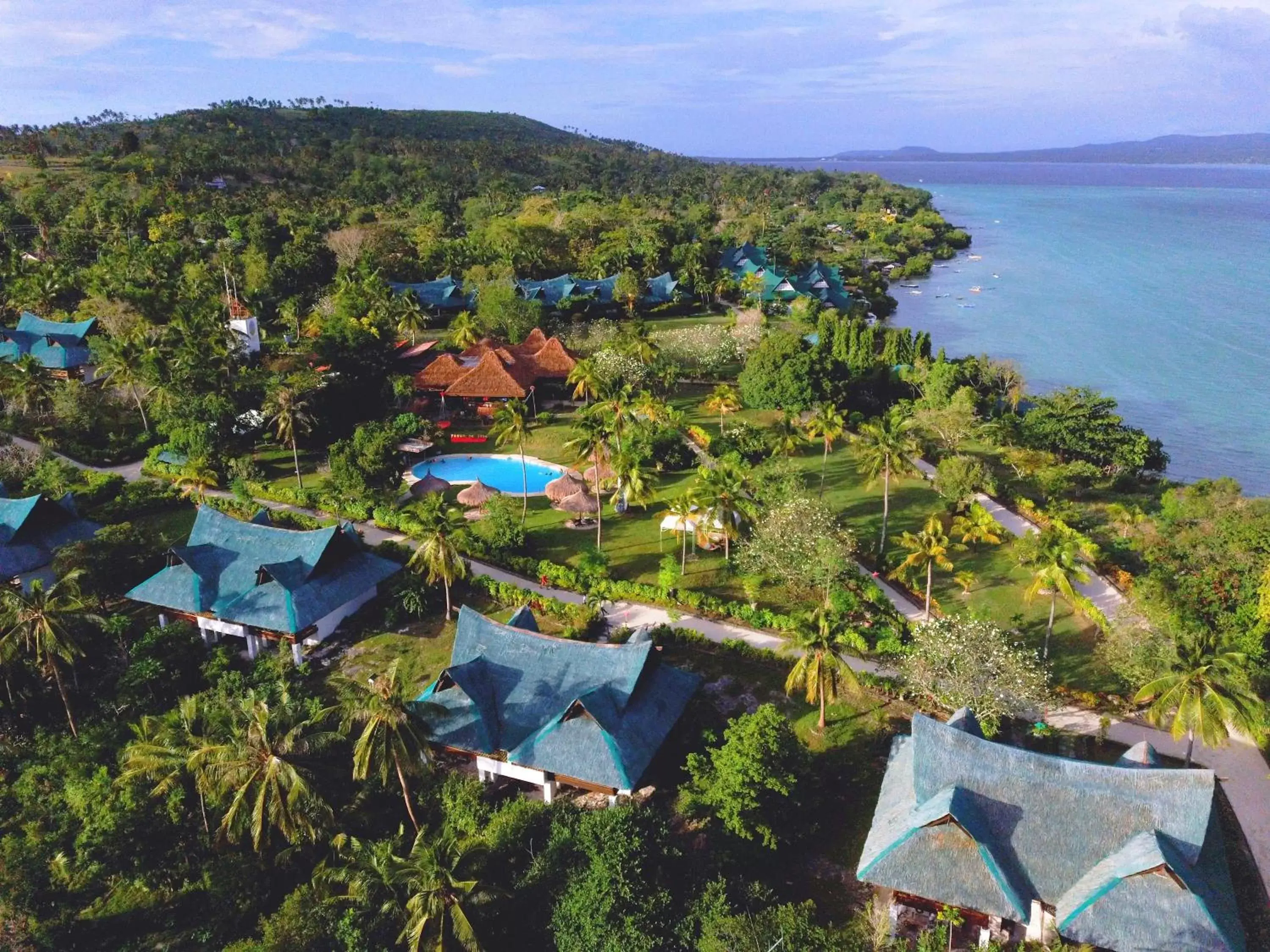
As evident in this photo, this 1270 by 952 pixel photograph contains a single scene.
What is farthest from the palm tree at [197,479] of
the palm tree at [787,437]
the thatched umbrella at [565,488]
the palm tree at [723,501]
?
the palm tree at [787,437]

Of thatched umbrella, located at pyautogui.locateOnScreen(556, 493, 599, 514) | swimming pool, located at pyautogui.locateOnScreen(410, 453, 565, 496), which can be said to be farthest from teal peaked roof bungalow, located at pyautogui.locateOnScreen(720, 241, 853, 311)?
thatched umbrella, located at pyautogui.locateOnScreen(556, 493, 599, 514)

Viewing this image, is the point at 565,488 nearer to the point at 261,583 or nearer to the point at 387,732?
the point at 261,583

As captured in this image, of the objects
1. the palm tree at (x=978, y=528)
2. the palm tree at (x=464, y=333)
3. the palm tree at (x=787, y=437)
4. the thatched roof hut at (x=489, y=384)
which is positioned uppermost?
the palm tree at (x=464, y=333)

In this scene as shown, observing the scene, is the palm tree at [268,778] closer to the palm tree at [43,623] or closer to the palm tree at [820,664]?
the palm tree at [43,623]

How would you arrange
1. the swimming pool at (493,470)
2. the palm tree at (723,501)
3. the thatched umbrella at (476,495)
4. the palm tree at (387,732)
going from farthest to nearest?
the swimming pool at (493,470) → the thatched umbrella at (476,495) → the palm tree at (723,501) → the palm tree at (387,732)

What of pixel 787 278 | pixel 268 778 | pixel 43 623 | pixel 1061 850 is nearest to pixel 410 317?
pixel 787 278

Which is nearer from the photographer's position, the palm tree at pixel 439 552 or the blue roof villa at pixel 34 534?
the palm tree at pixel 439 552

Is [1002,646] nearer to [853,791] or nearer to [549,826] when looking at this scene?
[853,791]
